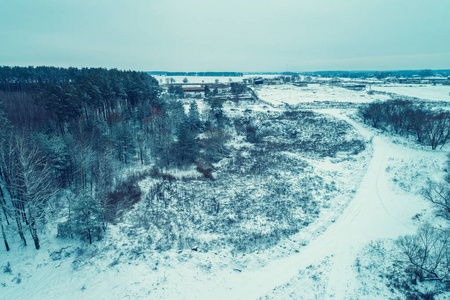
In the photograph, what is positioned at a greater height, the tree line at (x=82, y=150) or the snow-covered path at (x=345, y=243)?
the tree line at (x=82, y=150)

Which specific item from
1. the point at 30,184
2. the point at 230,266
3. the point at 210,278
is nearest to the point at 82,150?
the point at 30,184

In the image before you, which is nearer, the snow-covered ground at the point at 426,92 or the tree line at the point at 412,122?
the tree line at the point at 412,122

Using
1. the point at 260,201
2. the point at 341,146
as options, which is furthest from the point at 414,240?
the point at 341,146

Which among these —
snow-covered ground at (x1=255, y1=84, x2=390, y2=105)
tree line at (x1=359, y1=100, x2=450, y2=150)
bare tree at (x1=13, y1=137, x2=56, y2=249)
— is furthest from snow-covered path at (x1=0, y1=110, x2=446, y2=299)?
snow-covered ground at (x1=255, y1=84, x2=390, y2=105)

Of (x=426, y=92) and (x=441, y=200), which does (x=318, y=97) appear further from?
(x=441, y=200)

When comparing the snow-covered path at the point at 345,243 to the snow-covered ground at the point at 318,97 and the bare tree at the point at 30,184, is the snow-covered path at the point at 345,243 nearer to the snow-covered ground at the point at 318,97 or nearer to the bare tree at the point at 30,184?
the bare tree at the point at 30,184

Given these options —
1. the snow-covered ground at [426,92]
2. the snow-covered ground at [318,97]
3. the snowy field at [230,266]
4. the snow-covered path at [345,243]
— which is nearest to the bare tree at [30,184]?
the snowy field at [230,266]

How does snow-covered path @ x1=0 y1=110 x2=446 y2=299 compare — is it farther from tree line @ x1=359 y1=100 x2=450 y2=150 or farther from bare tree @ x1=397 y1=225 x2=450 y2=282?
tree line @ x1=359 y1=100 x2=450 y2=150

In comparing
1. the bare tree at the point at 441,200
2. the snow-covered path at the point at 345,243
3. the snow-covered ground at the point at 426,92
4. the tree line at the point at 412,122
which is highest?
the snow-covered ground at the point at 426,92

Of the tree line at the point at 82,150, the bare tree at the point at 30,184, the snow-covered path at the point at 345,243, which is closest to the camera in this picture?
the snow-covered path at the point at 345,243
